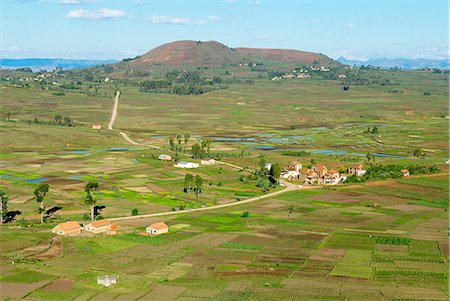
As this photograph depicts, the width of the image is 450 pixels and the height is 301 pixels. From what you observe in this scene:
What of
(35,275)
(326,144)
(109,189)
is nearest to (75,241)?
(35,275)

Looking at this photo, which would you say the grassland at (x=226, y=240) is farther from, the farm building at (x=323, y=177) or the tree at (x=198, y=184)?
the farm building at (x=323, y=177)

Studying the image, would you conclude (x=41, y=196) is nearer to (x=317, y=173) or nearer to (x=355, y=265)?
(x=355, y=265)

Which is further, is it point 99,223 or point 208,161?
point 208,161

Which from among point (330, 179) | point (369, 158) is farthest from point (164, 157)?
point (369, 158)

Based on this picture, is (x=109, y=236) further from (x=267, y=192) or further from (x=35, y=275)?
(x=267, y=192)

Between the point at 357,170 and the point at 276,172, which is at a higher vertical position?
the point at 276,172

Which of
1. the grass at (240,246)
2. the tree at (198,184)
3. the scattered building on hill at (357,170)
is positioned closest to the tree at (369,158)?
the scattered building on hill at (357,170)

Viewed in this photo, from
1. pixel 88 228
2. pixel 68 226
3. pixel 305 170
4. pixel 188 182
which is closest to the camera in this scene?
pixel 68 226

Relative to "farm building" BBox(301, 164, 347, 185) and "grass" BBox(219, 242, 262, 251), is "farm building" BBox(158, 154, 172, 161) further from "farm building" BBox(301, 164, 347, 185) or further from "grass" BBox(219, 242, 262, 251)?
"grass" BBox(219, 242, 262, 251)
